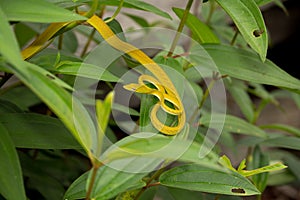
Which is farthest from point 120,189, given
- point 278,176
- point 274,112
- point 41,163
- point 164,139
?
point 274,112

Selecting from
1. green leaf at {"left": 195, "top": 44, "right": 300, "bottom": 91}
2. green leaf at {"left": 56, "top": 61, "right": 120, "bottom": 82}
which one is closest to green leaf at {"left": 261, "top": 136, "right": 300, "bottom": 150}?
green leaf at {"left": 195, "top": 44, "right": 300, "bottom": 91}

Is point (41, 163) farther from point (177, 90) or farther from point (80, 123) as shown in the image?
point (80, 123)

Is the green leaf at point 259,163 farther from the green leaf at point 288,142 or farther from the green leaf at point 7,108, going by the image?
the green leaf at point 7,108

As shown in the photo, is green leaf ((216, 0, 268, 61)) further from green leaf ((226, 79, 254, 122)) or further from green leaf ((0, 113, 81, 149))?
green leaf ((226, 79, 254, 122))

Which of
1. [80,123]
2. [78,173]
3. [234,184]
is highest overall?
[80,123]

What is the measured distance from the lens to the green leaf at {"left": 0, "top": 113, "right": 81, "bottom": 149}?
53cm

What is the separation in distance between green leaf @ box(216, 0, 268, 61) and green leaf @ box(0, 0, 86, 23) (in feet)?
0.56

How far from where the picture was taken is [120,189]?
41cm

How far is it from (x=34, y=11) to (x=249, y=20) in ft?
0.71

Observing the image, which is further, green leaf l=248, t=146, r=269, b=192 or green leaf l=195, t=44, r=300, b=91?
green leaf l=248, t=146, r=269, b=192

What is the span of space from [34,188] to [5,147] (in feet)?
1.07

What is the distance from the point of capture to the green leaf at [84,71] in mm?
470

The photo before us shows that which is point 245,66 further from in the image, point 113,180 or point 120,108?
point 113,180

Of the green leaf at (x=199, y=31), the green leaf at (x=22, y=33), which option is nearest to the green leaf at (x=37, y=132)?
the green leaf at (x=199, y=31)
